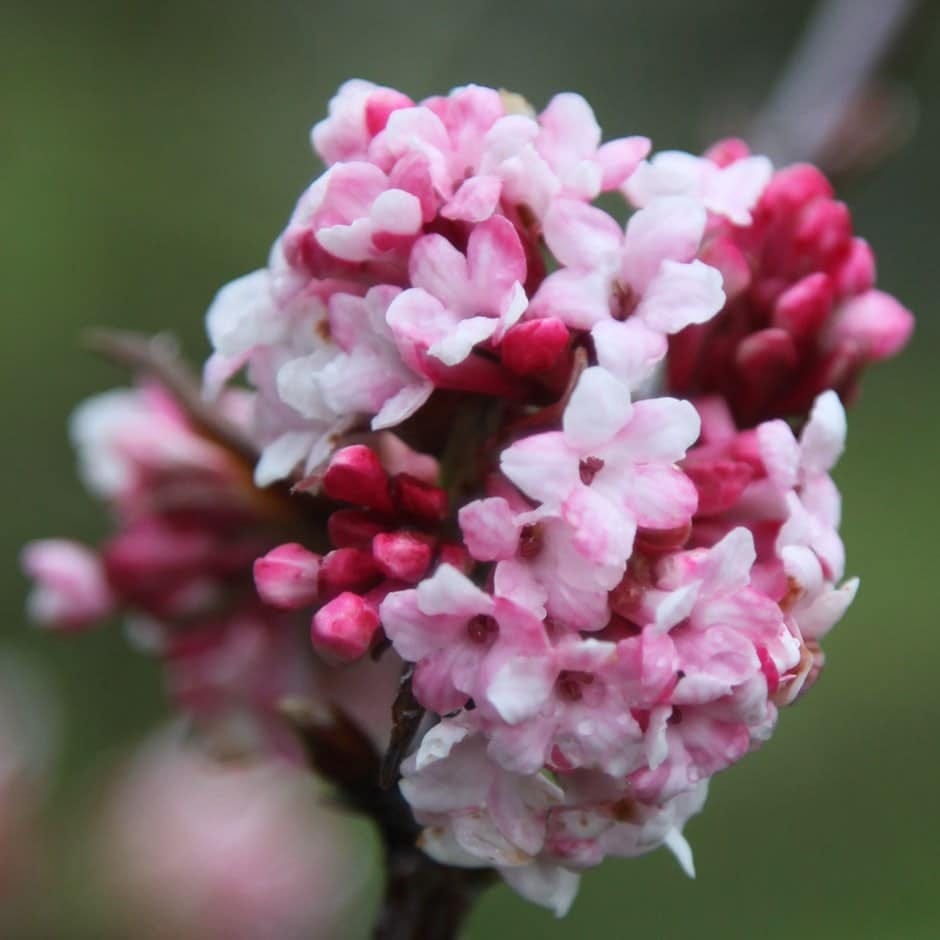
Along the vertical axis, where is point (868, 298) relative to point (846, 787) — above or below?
above

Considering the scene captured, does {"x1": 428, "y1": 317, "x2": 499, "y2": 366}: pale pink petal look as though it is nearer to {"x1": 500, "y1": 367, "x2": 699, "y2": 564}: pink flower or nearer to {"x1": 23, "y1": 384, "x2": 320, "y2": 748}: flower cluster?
{"x1": 500, "y1": 367, "x2": 699, "y2": 564}: pink flower

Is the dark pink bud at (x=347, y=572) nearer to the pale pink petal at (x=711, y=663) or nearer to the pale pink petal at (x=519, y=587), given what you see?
the pale pink petal at (x=519, y=587)

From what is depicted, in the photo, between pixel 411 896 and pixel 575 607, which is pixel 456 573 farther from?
pixel 411 896

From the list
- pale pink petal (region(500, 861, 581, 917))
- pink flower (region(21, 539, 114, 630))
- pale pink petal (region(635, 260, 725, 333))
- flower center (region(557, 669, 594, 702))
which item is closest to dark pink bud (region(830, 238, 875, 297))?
pale pink petal (region(635, 260, 725, 333))

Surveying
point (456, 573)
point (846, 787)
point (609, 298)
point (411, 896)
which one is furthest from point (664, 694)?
point (846, 787)

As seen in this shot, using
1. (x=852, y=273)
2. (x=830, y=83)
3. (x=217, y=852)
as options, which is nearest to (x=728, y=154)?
(x=852, y=273)

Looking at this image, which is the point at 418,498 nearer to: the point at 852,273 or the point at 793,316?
the point at 793,316
